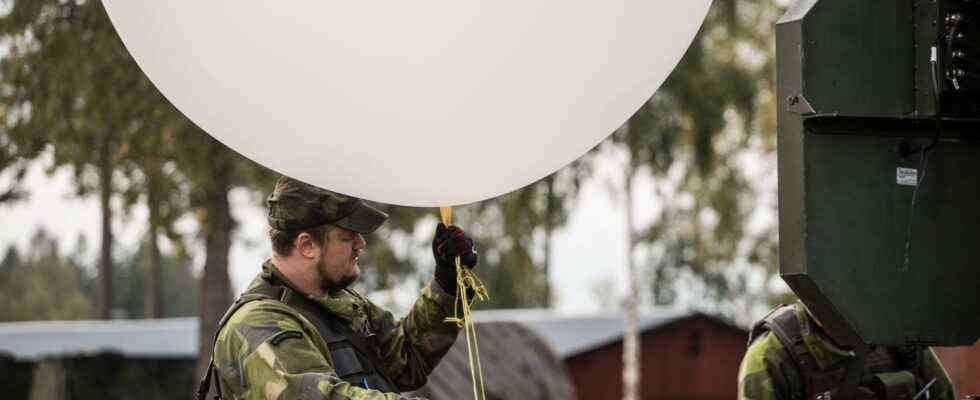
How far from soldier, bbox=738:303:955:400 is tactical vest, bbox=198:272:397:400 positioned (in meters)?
1.40

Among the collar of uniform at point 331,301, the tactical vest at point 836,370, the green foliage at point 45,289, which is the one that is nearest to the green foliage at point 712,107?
the tactical vest at point 836,370

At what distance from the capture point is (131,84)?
1052cm

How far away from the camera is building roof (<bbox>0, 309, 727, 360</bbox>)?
57.5ft

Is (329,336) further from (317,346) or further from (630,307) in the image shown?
(630,307)

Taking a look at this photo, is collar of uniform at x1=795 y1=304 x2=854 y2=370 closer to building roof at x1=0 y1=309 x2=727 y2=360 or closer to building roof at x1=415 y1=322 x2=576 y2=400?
building roof at x1=415 y1=322 x2=576 y2=400

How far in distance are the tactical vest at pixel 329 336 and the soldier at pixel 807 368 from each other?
140cm

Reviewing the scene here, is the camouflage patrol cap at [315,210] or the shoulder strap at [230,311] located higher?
the camouflage patrol cap at [315,210]

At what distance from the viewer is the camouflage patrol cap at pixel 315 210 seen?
396 cm

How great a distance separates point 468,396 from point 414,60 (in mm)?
7305

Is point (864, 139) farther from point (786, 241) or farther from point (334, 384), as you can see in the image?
point (334, 384)

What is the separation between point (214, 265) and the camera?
40.7 ft

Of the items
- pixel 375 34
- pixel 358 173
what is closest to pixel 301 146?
pixel 358 173

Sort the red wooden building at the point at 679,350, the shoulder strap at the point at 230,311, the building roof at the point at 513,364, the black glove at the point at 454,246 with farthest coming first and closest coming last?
the red wooden building at the point at 679,350 → the building roof at the point at 513,364 → the black glove at the point at 454,246 → the shoulder strap at the point at 230,311

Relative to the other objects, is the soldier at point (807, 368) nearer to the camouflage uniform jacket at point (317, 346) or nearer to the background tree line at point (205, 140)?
the camouflage uniform jacket at point (317, 346)
